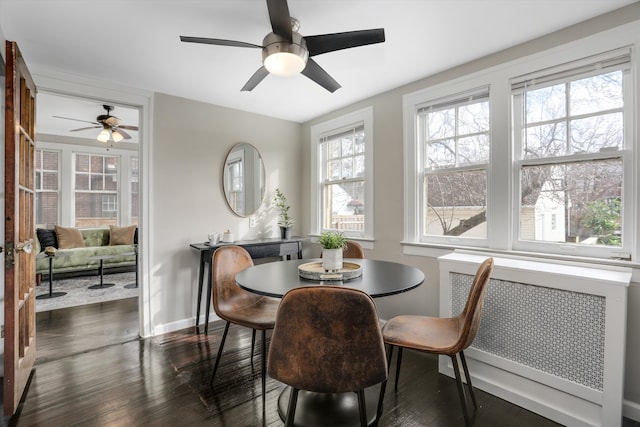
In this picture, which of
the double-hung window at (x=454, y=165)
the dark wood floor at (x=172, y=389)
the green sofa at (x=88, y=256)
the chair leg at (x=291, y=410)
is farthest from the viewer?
the green sofa at (x=88, y=256)

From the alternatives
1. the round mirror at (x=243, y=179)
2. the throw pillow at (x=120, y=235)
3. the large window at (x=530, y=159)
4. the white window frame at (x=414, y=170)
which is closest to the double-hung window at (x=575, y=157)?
the large window at (x=530, y=159)

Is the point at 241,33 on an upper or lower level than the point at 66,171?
upper

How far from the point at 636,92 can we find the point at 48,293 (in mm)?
6495

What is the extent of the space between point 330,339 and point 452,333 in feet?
3.24

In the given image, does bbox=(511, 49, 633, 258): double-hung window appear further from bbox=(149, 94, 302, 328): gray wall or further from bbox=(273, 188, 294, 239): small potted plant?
bbox=(149, 94, 302, 328): gray wall

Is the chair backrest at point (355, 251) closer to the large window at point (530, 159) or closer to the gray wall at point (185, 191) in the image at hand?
the large window at point (530, 159)

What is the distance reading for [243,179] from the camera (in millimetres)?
3830

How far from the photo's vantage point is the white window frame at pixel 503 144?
6.19 ft

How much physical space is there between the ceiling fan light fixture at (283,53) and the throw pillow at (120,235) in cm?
537

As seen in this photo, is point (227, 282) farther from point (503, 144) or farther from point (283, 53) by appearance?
point (503, 144)

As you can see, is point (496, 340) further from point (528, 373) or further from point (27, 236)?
point (27, 236)

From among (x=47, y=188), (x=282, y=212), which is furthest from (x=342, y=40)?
(x=47, y=188)

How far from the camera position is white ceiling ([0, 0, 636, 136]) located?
1.88m

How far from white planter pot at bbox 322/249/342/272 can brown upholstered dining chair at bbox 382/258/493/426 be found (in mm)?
483
